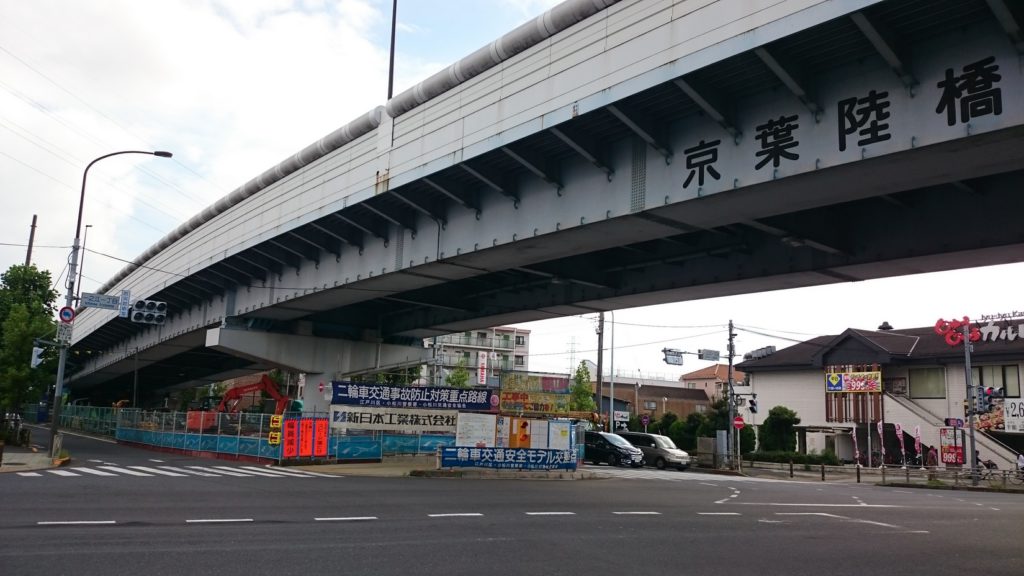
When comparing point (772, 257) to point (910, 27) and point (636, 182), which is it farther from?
point (910, 27)

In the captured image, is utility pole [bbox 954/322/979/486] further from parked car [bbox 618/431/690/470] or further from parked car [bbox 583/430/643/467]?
parked car [bbox 583/430/643/467]

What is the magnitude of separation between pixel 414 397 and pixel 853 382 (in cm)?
3075

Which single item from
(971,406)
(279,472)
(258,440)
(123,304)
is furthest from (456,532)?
(971,406)

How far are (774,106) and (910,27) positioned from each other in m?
2.54

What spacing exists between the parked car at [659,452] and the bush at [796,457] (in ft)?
28.0

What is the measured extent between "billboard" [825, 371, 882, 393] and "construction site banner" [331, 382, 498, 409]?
27466 millimetres

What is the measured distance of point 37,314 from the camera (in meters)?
40.7

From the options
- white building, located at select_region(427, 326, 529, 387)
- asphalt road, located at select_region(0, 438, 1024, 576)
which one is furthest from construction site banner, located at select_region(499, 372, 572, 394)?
white building, located at select_region(427, 326, 529, 387)

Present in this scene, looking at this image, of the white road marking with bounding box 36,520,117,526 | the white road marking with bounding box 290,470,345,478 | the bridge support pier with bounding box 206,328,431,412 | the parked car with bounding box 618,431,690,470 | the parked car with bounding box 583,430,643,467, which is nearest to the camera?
the white road marking with bounding box 36,520,117,526

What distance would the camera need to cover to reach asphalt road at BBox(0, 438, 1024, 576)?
891 centimetres

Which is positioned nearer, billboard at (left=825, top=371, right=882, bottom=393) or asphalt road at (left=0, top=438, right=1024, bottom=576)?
asphalt road at (left=0, top=438, right=1024, bottom=576)

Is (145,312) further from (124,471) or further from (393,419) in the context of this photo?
(393,419)

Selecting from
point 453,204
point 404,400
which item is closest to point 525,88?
point 453,204

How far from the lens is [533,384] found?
1200 inches
